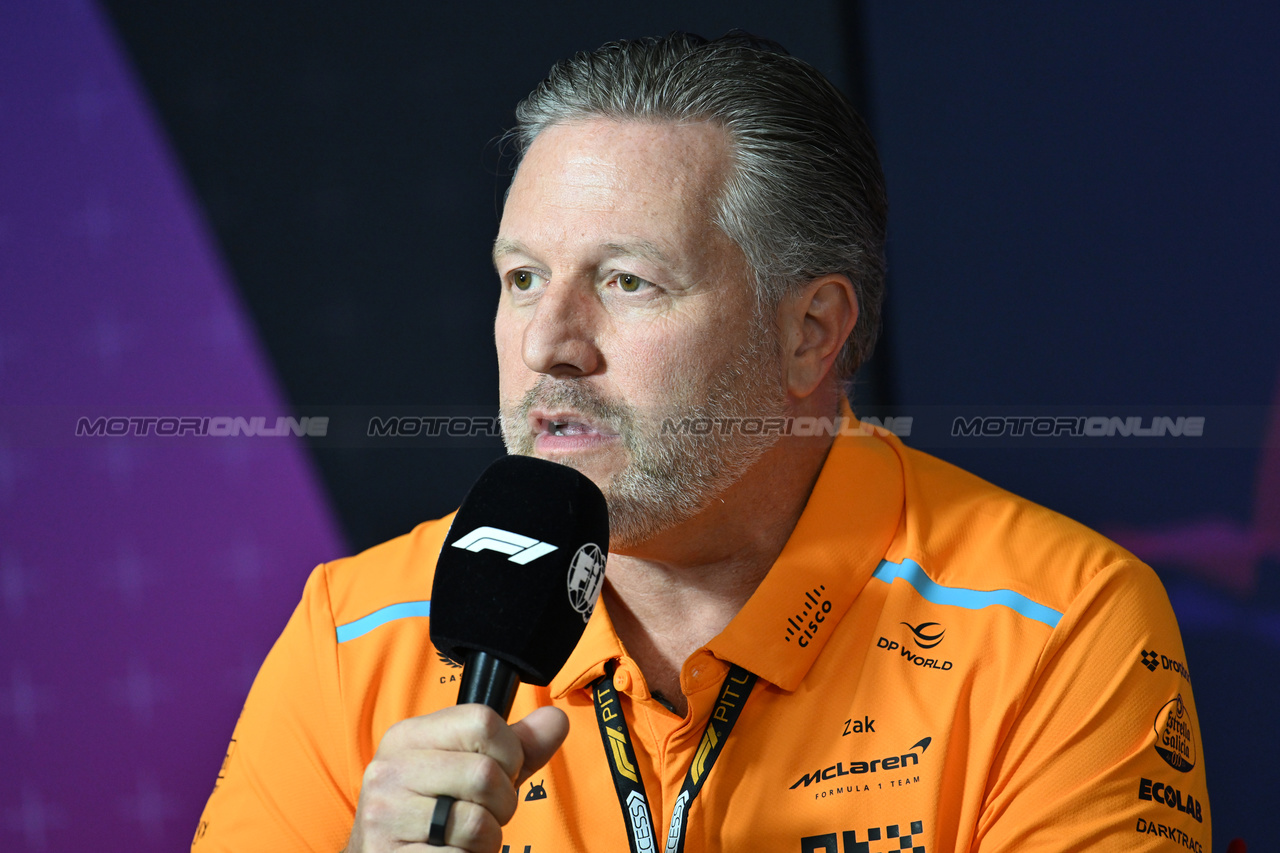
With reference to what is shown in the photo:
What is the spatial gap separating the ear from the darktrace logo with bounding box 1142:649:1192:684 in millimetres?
526

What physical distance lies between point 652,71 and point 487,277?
2.02 ft

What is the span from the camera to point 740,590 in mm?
1463

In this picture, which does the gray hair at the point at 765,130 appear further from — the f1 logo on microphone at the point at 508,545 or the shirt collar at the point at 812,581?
the f1 logo on microphone at the point at 508,545

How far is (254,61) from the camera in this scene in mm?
1983

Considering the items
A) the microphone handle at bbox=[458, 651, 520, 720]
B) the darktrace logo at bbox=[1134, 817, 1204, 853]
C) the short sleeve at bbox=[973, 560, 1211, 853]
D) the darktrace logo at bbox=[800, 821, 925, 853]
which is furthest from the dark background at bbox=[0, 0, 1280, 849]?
the microphone handle at bbox=[458, 651, 520, 720]

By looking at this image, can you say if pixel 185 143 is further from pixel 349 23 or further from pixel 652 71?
pixel 652 71

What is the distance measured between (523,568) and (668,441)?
412mm

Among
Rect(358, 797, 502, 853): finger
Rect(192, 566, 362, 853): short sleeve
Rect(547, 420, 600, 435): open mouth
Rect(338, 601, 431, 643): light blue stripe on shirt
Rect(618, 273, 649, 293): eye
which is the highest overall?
Rect(618, 273, 649, 293): eye

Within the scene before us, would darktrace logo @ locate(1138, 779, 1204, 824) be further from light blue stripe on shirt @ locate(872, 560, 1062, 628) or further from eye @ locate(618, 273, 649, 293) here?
eye @ locate(618, 273, 649, 293)

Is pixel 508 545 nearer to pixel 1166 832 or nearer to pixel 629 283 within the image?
pixel 629 283

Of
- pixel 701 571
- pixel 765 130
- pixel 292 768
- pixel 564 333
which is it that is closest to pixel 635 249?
pixel 564 333

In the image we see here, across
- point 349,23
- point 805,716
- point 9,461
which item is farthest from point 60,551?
point 805,716

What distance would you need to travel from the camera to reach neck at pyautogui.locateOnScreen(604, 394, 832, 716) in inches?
56.2

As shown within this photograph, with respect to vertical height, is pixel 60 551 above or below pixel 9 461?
below
